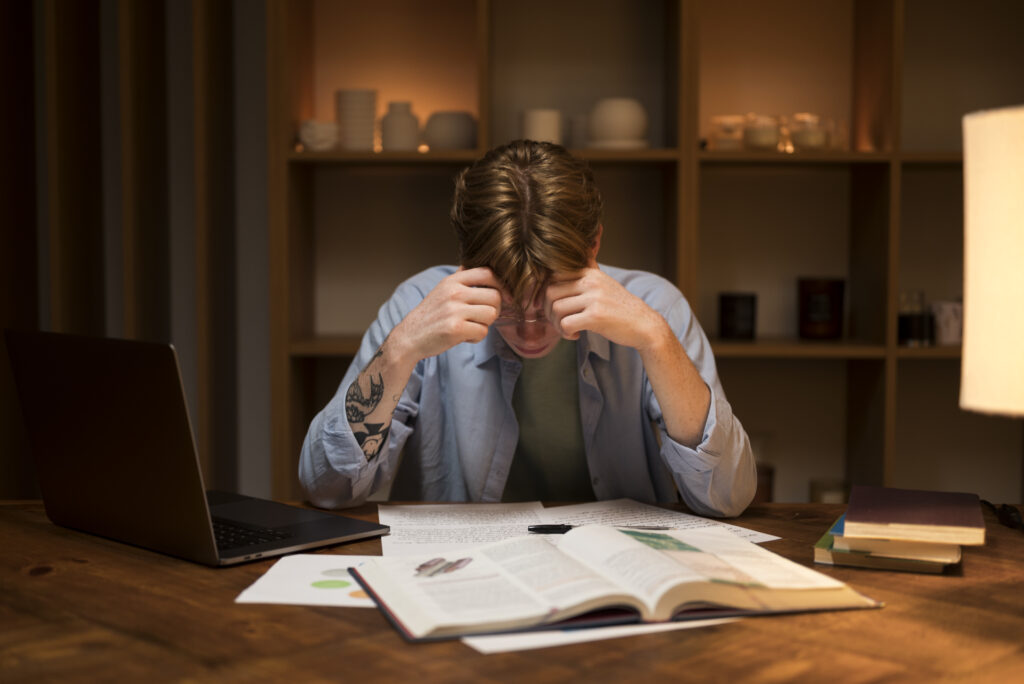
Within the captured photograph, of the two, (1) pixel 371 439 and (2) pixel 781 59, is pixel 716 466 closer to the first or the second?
(1) pixel 371 439

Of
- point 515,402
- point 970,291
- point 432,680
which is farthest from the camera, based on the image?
point 515,402

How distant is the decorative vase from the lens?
8.56ft

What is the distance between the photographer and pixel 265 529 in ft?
4.17

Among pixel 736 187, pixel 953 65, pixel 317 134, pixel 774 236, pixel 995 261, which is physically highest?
pixel 953 65

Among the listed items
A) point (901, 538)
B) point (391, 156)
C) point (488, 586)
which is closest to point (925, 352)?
point (391, 156)

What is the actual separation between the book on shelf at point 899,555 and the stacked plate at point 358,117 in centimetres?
183

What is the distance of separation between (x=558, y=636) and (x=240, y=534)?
1.69ft

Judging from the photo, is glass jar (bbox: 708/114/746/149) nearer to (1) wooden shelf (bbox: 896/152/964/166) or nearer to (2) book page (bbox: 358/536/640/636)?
(1) wooden shelf (bbox: 896/152/964/166)

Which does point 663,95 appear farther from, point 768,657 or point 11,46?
point 768,657

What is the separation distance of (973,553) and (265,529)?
35.0 inches

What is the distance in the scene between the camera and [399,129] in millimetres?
2609

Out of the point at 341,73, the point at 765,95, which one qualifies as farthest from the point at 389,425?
the point at 765,95

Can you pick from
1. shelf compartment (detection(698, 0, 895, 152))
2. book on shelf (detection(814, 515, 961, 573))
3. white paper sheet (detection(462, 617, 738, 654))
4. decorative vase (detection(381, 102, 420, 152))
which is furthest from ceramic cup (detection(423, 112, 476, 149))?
white paper sheet (detection(462, 617, 738, 654))

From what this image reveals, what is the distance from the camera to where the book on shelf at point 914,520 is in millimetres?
1090
